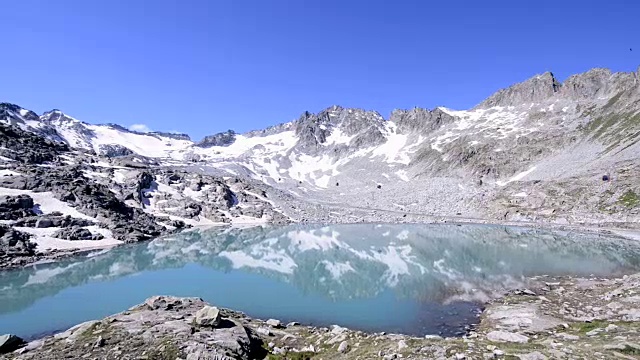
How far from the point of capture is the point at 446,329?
27500mm

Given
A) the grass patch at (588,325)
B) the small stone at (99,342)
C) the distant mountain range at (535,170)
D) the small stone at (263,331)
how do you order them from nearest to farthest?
the small stone at (99,342) < the grass patch at (588,325) < the small stone at (263,331) < the distant mountain range at (535,170)

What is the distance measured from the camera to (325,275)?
5059cm

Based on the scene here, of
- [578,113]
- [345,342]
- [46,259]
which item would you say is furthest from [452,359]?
[578,113]

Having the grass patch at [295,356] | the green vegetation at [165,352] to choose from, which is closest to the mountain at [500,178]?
the grass patch at [295,356]

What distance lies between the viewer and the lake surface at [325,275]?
3331 centimetres

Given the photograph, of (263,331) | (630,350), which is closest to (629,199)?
(630,350)

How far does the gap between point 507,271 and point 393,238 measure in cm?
3703

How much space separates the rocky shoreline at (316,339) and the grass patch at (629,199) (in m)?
71.3

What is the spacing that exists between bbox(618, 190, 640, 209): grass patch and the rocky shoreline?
234 ft

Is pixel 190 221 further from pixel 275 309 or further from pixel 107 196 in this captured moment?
pixel 275 309

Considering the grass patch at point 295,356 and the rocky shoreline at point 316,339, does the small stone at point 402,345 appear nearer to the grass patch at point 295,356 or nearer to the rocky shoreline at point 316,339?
the rocky shoreline at point 316,339

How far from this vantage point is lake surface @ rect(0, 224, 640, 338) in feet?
109

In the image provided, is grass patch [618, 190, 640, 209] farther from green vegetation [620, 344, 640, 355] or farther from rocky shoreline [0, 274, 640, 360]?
green vegetation [620, 344, 640, 355]

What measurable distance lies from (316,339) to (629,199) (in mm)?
93019
